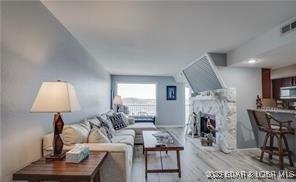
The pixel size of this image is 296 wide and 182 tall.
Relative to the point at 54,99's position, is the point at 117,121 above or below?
below

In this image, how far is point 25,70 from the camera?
2.00 meters

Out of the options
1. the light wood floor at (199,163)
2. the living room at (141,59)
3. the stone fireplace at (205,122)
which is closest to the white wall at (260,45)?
the living room at (141,59)

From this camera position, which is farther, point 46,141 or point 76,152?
point 46,141

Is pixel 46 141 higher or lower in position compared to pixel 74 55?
lower

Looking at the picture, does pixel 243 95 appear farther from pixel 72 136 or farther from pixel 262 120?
pixel 72 136

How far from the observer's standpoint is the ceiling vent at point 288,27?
106 inches

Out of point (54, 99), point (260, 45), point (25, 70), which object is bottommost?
point (54, 99)

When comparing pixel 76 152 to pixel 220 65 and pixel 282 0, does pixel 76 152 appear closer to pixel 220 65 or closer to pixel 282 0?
pixel 282 0

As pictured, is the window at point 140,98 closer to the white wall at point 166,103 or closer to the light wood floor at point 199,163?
the white wall at point 166,103

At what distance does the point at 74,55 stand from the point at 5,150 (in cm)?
223

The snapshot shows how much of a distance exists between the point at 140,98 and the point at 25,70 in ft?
23.8

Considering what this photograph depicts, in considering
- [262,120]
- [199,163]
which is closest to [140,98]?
[199,163]

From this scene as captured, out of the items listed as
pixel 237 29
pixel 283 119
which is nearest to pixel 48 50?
pixel 237 29

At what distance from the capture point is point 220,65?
477cm
